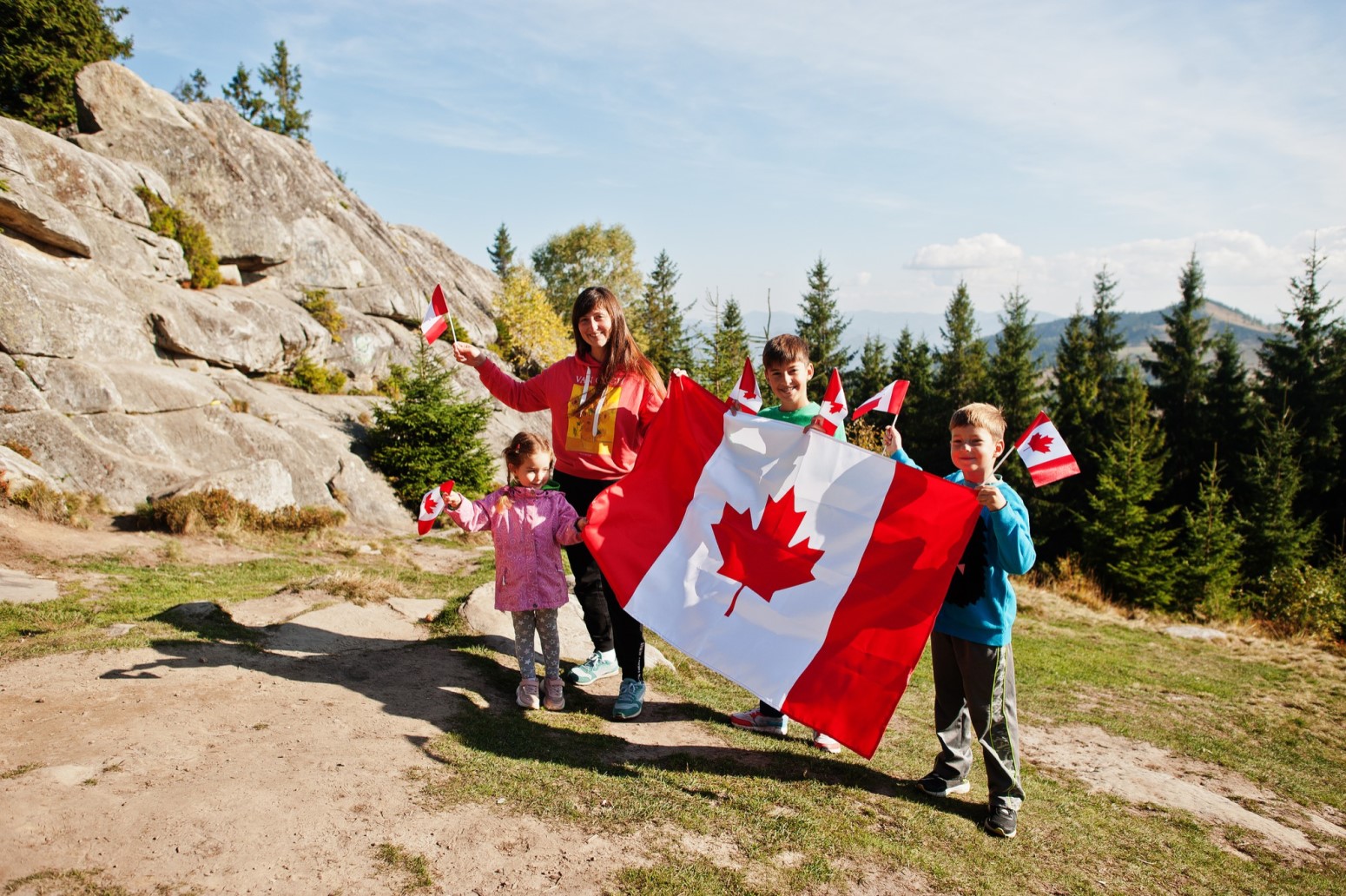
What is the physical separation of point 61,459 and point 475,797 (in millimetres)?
11643

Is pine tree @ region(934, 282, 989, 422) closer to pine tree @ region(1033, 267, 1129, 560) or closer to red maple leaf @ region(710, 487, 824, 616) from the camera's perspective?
pine tree @ region(1033, 267, 1129, 560)

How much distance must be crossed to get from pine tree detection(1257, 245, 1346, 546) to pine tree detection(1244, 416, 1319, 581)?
4484 millimetres

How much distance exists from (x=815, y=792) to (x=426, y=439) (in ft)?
47.6

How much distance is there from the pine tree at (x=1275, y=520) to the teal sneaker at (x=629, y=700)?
2650 cm

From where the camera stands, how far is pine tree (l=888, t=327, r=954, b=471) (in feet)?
135

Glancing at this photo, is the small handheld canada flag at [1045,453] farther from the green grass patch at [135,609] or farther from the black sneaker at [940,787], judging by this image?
the green grass patch at [135,609]

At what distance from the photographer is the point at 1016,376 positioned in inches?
1583

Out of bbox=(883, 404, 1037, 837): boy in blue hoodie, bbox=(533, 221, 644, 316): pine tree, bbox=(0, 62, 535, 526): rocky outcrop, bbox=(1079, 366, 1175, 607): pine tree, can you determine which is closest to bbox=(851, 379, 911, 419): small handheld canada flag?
bbox=(883, 404, 1037, 837): boy in blue hoodie

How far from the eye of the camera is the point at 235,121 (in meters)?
25.0

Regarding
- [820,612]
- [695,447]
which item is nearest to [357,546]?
[695,447]

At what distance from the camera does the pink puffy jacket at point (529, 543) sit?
529cm

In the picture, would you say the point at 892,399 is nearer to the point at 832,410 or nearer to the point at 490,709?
the point at 832,410

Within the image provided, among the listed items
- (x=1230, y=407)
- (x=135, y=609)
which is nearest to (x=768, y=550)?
(x=135, y=609)

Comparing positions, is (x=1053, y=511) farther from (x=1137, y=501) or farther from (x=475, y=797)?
(x=475, y=797)
